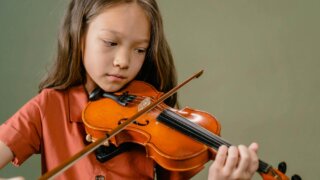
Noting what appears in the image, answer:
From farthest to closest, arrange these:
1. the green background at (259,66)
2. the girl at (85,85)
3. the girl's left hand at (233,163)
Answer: the green background at (259,66)
the girl at (85,85)
the girl's left hand at (233,163)

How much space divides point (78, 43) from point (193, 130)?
0.34 m

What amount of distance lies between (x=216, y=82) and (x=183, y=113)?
1.79 feet

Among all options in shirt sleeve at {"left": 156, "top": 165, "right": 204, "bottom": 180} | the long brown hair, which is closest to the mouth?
the long brown hair

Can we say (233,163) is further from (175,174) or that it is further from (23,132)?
(23,132)

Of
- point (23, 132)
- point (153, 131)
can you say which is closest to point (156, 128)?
point (153, 131)

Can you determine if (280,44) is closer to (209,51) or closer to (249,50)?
(249,50)

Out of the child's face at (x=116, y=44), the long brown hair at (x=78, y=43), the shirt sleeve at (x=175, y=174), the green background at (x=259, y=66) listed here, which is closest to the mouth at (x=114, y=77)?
the child's face at (x=116, y=44)

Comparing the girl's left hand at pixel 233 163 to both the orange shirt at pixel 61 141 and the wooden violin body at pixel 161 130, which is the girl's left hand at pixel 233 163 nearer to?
the wooden violin body at pixel 161 130

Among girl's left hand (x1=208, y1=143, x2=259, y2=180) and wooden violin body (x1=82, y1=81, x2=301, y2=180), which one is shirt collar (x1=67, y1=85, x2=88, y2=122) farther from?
girl's left hand (x1=208, y1=143, x2=259, y2=180)

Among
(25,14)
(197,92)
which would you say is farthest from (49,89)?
(197,92)

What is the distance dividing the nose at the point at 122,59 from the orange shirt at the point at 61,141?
0.13 meters

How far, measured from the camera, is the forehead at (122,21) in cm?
79

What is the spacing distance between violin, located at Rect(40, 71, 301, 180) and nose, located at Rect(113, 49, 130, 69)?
0.28 ft

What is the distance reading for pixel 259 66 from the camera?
133 centimetres
